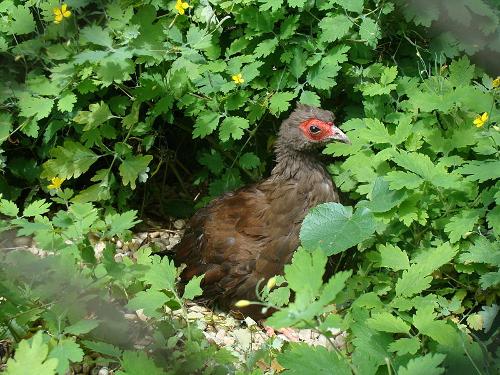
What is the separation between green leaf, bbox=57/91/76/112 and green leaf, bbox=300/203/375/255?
1607 mm

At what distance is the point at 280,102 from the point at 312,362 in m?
2.05

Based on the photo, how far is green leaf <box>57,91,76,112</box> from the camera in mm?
4227

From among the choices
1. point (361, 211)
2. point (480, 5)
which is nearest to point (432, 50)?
point (480, 5)

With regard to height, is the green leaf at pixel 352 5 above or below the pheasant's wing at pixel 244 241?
above

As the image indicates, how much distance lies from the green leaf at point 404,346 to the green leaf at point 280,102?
1.80 m

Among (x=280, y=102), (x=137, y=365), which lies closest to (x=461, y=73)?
(x=280, y=102)

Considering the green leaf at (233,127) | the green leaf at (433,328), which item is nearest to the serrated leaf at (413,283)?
the green leaf at (433,328)

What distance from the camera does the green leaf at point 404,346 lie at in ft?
9.36

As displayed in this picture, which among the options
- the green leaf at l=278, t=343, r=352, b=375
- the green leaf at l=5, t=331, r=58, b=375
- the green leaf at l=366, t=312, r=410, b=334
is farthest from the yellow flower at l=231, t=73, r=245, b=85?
the green leaf at l=5, t=331, r=58, b=375

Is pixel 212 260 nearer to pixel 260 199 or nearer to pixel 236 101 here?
pixel 260 199

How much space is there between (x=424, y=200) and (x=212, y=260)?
4.35 ft

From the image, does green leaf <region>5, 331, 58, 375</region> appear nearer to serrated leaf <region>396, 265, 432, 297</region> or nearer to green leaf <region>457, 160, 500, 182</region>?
serrated leaf <region>396, 265, 432, 297</region>

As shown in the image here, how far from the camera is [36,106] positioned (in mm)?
4277

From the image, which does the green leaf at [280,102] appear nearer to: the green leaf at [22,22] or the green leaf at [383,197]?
the green leaf at [383,197]
